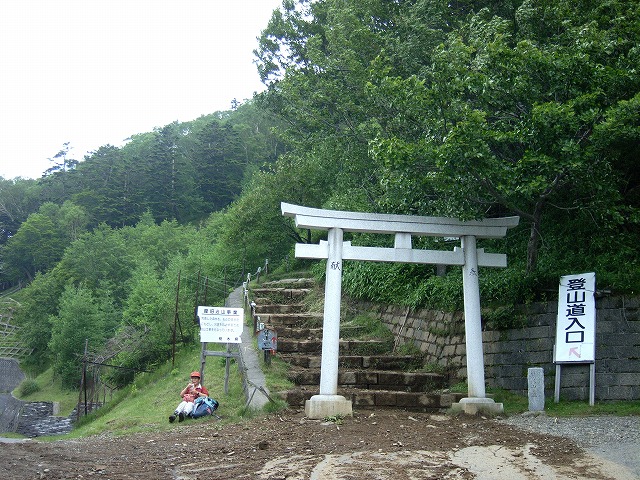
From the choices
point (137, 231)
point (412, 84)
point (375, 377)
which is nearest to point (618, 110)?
point (412, 84)

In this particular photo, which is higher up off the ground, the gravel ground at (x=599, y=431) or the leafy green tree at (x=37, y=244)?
the leafy green tree at (x=37, y=244)

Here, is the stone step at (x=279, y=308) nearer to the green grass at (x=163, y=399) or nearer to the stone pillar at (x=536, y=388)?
the green grass at (x=163, y=399)

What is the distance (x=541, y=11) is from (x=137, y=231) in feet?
159

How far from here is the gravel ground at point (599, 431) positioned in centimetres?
723

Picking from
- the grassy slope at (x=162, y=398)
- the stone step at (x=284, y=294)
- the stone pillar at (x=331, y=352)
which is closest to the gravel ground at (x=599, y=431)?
the stone pillar at (x=331, y=352)

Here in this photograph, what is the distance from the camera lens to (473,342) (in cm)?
1113

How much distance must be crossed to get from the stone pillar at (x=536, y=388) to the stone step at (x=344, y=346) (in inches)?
203

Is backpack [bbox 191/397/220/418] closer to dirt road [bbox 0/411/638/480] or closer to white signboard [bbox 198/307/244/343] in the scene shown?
dirt road [bbox 0/411/638/480]

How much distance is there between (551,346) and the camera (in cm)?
1102

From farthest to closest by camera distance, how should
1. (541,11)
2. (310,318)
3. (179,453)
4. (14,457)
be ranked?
Answer: (310,318) < (541,11) < (179,453) < (14,457)

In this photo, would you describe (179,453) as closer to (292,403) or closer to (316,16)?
(292,403)

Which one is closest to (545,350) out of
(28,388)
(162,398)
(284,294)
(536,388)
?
(536,388)

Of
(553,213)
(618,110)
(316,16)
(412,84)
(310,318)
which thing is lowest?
(310,318)

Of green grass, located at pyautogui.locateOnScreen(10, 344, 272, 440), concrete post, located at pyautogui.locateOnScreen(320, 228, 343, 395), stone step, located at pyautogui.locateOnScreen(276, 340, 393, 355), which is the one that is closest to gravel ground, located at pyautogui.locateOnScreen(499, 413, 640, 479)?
concrete post, located at pyautogui.locateOnScreen(320, 228, 343, 395)
